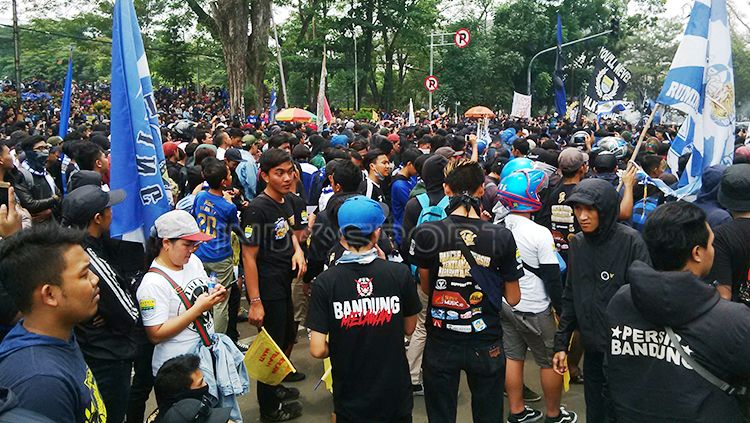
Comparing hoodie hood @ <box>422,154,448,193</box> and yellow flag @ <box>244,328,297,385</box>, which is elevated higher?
hoodie hood @ <box>422,154,448,193</box>

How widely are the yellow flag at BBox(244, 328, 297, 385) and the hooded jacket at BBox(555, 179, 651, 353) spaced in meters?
1.81

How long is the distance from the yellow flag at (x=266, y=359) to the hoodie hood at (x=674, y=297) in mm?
2495

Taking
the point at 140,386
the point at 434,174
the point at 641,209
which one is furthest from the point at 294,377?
the point at 641,209

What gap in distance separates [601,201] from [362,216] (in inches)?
55.9

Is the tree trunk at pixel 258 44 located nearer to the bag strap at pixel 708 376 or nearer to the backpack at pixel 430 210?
the backpack at pixel 430 210

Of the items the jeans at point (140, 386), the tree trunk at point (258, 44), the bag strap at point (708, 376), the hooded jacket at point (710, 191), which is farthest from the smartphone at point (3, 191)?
the tree trunk at point (258, 44)

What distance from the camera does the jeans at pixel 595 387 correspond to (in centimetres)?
354

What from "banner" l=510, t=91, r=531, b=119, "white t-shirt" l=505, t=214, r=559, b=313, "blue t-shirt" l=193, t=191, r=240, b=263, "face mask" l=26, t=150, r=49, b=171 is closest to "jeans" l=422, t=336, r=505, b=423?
"white t-shirt" l=505, t=214, r=559, b=313

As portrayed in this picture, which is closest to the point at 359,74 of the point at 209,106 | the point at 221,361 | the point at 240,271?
the point at 209,106

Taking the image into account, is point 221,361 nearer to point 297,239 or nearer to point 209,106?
point 297,239

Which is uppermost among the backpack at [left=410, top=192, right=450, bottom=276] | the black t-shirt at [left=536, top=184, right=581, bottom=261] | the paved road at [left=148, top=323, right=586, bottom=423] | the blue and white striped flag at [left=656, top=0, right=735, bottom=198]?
the blue and white striped flag at [left=656, top=0, right=735, bottom=198]

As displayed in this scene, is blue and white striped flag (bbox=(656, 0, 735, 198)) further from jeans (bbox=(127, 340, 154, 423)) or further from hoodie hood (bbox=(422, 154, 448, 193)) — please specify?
jeans (bbox=(127, 340, 154, 423))

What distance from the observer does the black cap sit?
352 cm

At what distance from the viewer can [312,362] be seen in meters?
5.68
